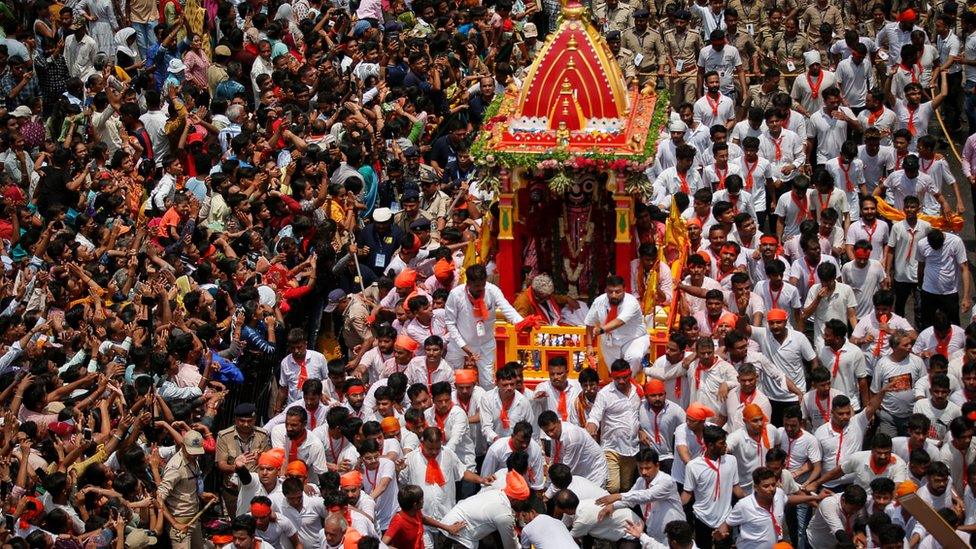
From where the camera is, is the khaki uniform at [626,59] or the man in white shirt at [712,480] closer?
the man in white shirt at [712,480]

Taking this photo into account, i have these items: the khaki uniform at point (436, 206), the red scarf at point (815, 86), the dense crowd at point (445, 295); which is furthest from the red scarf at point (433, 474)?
the red scarf at point (815, 86)

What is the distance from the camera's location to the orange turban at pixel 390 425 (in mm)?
18750

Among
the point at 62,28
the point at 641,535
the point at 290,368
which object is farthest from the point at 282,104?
the point at 641,535

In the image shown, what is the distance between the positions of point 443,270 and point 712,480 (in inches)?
190

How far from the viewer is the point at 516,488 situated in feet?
58.8

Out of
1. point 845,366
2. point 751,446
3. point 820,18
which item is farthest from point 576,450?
point 820,18

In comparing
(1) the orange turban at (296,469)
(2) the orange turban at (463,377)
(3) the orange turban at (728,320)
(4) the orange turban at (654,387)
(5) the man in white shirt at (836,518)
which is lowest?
(5) the man in white shirt at (836,518)

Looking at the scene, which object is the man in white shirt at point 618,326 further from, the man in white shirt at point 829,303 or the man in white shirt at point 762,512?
the man in white shirt at point 762,512

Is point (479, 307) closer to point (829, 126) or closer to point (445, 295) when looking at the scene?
point (445, 295)

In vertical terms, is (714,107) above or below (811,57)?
below

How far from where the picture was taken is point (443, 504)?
18484 millimetres

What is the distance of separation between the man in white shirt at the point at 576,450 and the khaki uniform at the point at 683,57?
9.73 m

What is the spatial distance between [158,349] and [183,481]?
1954mm

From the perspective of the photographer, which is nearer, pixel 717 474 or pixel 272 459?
pixel 717 474
